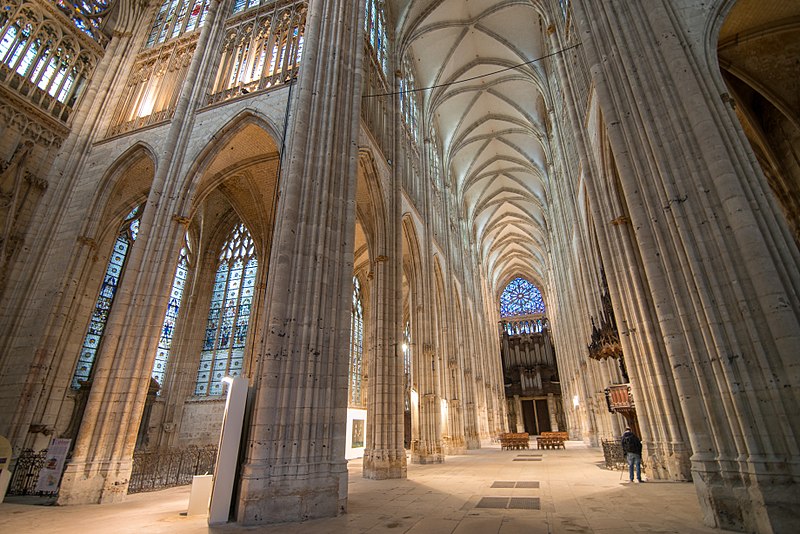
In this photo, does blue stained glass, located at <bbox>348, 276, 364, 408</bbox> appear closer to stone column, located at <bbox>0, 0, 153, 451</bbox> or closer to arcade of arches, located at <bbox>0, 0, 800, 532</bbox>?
arcade of arches, located at <bbox>0, 0, 800, 532</bbox>

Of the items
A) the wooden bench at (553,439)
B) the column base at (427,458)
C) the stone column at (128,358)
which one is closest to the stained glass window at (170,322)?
the stone column at (128,358)

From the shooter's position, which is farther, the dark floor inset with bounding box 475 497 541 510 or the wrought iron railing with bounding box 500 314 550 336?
the wrought iron railing with bounding box 500 314 550 336

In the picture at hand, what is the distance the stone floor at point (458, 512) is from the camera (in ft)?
15.5

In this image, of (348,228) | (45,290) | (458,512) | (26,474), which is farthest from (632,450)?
(45,290)

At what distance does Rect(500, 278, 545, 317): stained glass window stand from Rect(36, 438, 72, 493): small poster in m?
43.7

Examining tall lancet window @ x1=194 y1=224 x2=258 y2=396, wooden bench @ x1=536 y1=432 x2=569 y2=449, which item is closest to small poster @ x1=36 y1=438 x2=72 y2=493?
tall lancet window @ x1=194 y1=224 x2=258 y2=396

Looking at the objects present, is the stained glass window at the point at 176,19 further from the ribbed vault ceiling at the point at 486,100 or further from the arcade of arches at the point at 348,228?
the ribbed vault ceiling at the point at 486,100

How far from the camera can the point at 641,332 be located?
8.26 metres

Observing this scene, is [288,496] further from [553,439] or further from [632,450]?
[553,439]

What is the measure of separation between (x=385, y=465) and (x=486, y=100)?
22.8 m

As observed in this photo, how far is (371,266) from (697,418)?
31.3 ft

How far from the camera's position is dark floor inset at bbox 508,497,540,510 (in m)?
5.85

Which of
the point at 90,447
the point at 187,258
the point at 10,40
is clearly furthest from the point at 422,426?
the point at 10,40

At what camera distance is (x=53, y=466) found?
782 cm
